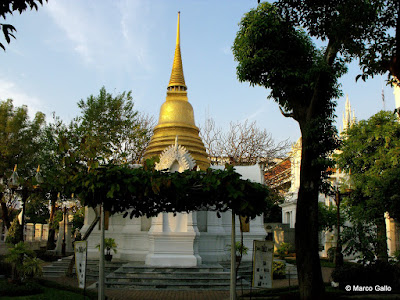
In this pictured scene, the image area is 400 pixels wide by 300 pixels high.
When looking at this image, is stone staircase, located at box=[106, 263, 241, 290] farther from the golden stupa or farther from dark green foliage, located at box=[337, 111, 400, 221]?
dark green foliage, located at box=[337, 111, 400, 221]

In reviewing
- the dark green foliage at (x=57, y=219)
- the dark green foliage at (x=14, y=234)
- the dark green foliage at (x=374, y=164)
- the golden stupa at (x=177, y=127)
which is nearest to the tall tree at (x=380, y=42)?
the dark green foliage at (x=374, y=164)

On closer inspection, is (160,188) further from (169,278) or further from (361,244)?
(361,244)

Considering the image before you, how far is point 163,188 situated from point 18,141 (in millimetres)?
23844

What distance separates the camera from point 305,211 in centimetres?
916

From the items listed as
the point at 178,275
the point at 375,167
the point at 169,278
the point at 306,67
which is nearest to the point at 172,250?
the point at 178,275

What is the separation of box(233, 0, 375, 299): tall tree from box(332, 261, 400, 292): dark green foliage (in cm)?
388

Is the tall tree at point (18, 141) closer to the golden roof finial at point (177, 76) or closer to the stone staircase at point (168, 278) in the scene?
the golden roof finial at point (177, 76)

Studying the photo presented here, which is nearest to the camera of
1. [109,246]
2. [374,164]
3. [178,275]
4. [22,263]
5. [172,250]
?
[22,263]

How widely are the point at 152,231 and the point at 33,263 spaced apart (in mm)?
5512

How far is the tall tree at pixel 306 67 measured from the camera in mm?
8906

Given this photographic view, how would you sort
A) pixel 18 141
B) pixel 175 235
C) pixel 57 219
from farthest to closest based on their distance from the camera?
pixel 18 141
pixel 57 219
pixel 175 235

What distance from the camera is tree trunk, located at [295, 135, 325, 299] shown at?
887 cm

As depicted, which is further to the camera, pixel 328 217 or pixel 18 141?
pixel 328 217

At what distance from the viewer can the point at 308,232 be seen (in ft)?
29.6
